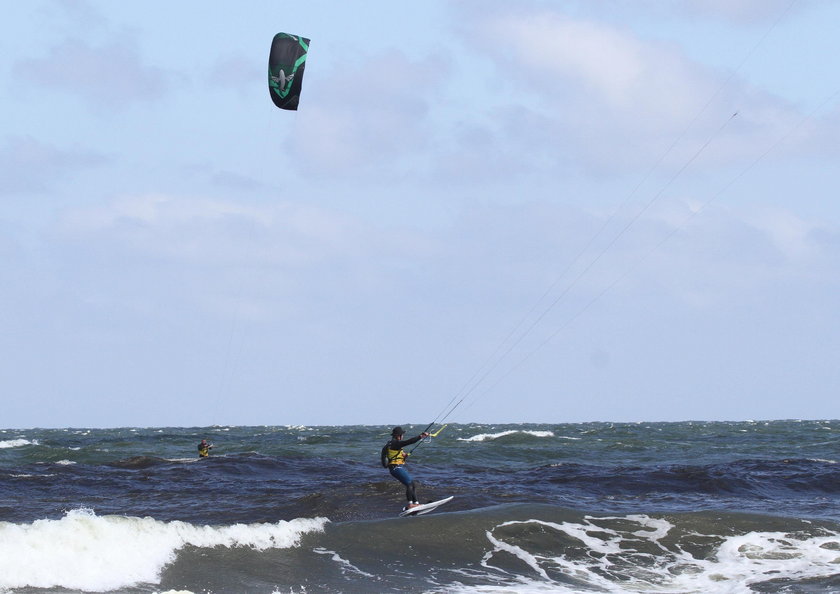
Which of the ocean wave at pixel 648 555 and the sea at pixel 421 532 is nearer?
the sea at pixel 421 532

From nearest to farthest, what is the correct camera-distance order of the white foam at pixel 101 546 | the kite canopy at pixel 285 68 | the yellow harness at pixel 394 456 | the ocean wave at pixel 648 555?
the white foam at pixel 101 546 < the ocean wave at pixel 648 555 < the yellow harness at pixel 394 456 < the kite canopy at pixel 285 68

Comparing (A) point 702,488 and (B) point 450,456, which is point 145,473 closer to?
(B) point 450,456

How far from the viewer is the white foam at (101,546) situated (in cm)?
1234

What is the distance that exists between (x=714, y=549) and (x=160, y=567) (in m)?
8.51

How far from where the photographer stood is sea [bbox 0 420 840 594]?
12.9m

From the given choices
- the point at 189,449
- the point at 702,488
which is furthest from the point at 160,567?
the point at 189,449

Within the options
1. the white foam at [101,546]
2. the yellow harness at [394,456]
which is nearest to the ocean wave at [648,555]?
the yellow harness at [394,456]

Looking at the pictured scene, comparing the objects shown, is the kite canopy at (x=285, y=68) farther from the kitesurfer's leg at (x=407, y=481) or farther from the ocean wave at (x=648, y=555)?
the ocean wave at (x=648, y=555)

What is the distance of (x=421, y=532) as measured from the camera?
15.6 meters

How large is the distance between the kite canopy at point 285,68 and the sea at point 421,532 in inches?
326

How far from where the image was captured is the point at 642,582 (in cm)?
1342

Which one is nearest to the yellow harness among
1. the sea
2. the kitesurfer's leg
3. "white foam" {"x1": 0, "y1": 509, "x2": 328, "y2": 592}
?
the kitesurfer's leg

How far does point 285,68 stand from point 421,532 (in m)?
9.74

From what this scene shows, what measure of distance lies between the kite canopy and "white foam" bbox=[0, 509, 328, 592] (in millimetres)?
8937
